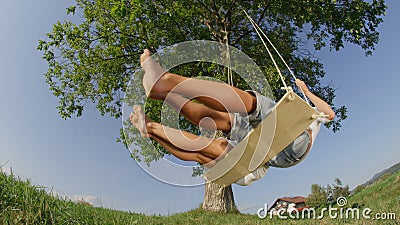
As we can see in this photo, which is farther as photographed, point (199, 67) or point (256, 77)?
point (199, 67)

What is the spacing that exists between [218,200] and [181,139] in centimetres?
578

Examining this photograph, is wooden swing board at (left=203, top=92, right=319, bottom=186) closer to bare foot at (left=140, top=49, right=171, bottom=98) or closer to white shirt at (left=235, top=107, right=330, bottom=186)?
white shirt at (left=235, top=107, right=330, bottom=186)

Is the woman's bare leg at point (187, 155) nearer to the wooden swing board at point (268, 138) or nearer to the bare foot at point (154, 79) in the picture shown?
the wooden swing board at point (268, 138)

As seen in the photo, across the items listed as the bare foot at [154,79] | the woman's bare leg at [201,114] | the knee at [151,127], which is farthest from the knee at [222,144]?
the bare foot at [154,79]

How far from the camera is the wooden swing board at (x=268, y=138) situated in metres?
2.63

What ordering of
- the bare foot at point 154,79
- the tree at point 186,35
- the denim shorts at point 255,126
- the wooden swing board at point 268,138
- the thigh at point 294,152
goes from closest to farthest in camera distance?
the bare foot at point 154,79, the wooden swing board at point 268,138, the denim shorts at point 255,126, the thigh at point 294,152, the tree at point 186,35

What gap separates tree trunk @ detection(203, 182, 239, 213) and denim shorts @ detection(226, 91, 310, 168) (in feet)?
16.8

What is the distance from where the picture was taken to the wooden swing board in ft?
8.61

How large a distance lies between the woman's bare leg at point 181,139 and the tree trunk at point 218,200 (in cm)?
548

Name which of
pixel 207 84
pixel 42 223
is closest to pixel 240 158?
pixel 207 84

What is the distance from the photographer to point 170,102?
261 cm

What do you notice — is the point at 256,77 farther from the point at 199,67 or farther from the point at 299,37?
the point at 299,37

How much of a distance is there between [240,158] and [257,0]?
20.1 ft

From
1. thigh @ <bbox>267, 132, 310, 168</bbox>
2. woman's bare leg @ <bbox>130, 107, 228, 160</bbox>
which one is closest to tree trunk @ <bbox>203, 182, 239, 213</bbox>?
thigh @ <bbox>267, 132, 310, 168</bbox>
